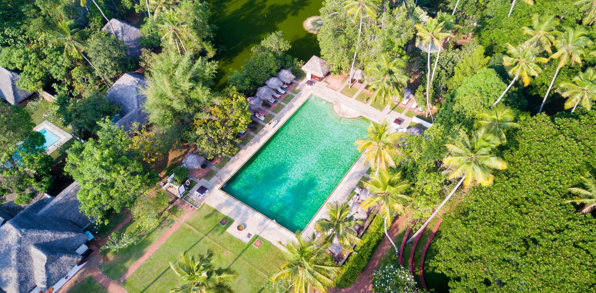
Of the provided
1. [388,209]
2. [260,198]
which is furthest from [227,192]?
[388,209]

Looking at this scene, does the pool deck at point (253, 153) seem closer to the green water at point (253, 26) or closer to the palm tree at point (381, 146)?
the palm tree at point (381, 146)

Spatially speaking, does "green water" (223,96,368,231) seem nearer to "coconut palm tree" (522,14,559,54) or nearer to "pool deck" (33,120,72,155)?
"coconut palm tree" (522,14,559,54)

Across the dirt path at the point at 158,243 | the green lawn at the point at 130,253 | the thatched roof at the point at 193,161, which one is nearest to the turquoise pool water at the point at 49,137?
the green lawn at the point at 130,253

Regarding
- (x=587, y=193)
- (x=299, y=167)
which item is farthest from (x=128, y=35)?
(x=587, y=193)

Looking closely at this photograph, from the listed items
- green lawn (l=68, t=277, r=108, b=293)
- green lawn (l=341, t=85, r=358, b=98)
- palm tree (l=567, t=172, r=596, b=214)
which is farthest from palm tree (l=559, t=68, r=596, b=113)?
green lawn (l=68, t=277, r=108, b=293)

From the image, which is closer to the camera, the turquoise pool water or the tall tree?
the tall tree

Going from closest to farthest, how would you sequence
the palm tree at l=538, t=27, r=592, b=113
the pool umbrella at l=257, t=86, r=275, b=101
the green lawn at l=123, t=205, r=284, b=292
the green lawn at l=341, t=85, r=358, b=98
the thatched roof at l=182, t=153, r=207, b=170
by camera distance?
1. the green lawn at l=123, t=205, r=284, b=292
2. the palm tree at l=538, t=27, r=592, b=113
3. the thatched roof at l=182, t=153, r=207, b=170
4. the pool umbrella at l=257, t=86, r=275, b=101
5. the green lawn at l=341, t=85, r=358, b=98
